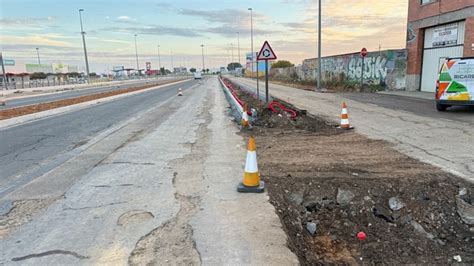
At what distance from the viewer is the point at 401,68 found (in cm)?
2677

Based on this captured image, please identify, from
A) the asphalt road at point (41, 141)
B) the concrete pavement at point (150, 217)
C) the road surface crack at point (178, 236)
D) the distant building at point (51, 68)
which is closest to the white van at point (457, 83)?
the concrete pavement at point (150, 217)

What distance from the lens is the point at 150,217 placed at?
434 cm

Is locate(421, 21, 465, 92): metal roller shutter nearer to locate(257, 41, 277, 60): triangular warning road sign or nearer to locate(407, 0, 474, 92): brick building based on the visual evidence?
locate(407, 0, 474, 92): brick building

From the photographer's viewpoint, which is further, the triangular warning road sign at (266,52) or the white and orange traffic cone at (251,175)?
the triangular warning road sign at (266,52)

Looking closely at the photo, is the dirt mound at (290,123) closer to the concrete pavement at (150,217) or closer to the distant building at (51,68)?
the concrete pavement at (150,217)

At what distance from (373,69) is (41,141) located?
87.5 ft

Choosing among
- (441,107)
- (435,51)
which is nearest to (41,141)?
(441,107)

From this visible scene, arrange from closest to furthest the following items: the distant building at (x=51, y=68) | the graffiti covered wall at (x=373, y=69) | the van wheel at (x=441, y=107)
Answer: the van wheel at (x=441, y=107), the graffiti covered wall at (x=373, y=69), the distant building at (x=51, y=68)

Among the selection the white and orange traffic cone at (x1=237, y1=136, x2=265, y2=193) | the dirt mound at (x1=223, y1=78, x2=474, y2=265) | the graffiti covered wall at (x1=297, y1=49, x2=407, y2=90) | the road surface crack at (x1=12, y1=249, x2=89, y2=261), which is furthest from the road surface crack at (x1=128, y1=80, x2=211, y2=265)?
the graffiti covered wall at (x1=297, y1=49, x2=407, y2=90)

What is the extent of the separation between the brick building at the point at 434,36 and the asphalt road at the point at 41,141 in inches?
751

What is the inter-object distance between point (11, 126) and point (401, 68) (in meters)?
25.4

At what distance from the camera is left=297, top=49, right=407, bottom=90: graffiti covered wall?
26.9m

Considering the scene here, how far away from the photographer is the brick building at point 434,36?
20.1 m

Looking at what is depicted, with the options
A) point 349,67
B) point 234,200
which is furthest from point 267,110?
point 349,67
